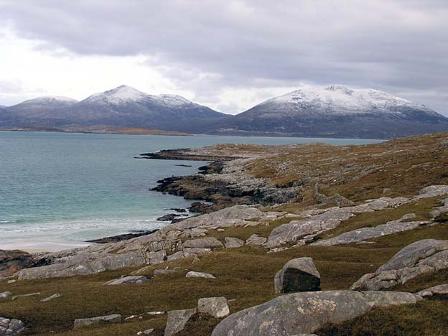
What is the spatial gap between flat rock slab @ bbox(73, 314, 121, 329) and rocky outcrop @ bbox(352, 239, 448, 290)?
576 inches

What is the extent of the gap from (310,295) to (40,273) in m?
40.3

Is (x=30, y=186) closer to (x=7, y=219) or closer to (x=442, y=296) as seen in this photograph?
(x=7, y=219)

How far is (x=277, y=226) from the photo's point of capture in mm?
60531

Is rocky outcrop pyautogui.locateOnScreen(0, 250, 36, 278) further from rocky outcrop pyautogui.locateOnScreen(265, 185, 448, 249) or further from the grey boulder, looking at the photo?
rocky outcrop pyautogui.locateOnScreen(265, 185, 448, 249)

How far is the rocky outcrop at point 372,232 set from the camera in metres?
49.3

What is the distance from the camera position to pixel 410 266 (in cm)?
2870

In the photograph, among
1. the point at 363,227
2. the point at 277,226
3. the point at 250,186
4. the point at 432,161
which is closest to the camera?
the point at 363,227

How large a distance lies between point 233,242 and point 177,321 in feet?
105

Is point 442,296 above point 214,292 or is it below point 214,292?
above

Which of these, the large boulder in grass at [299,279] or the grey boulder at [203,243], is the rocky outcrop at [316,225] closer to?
the grey boulder at [203,243]

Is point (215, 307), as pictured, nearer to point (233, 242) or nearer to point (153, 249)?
point (233, 242)

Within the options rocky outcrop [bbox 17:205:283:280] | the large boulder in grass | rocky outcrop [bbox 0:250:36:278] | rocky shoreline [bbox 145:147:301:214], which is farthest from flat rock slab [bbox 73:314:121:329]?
rocky shoreline [bbox 145:147:301:214]

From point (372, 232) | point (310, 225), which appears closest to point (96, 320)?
point (372, 232)

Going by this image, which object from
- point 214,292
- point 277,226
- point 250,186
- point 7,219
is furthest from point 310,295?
point 250,186
